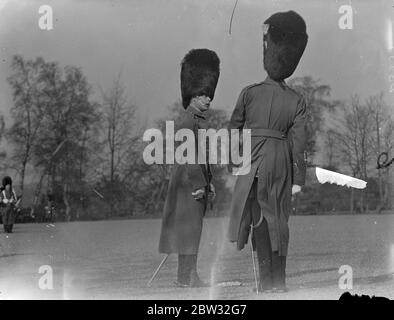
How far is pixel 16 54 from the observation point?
6227mm

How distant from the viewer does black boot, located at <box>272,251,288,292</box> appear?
239 inches

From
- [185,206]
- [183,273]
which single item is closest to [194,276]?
[183,273]

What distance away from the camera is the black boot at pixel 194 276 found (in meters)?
6.11

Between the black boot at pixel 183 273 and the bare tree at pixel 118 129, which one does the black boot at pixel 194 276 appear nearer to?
the black boot at pixel 183 273

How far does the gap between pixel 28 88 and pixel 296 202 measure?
2276 mm

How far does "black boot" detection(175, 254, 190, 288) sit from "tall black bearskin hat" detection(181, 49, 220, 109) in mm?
1180

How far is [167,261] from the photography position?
6.20m

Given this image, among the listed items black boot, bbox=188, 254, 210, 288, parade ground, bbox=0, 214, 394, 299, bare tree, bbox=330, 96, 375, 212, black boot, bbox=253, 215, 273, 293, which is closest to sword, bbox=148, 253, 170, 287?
parade ground, bbox=0, 214, 394, 299

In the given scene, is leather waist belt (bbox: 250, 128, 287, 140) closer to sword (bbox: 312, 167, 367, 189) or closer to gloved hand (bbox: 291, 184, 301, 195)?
gloved hand (bbox: 291, 184, 301, 195)

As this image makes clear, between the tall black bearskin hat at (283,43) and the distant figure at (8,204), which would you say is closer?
the tall black bearskin hat at (283,43)

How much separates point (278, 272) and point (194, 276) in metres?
0.64

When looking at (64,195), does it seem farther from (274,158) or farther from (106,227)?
(274,158)

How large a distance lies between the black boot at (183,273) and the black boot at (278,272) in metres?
0.66

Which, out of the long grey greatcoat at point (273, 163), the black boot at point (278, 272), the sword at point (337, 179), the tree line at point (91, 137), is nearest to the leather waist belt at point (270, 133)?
the long grey greatcoat at point (273, 163)
